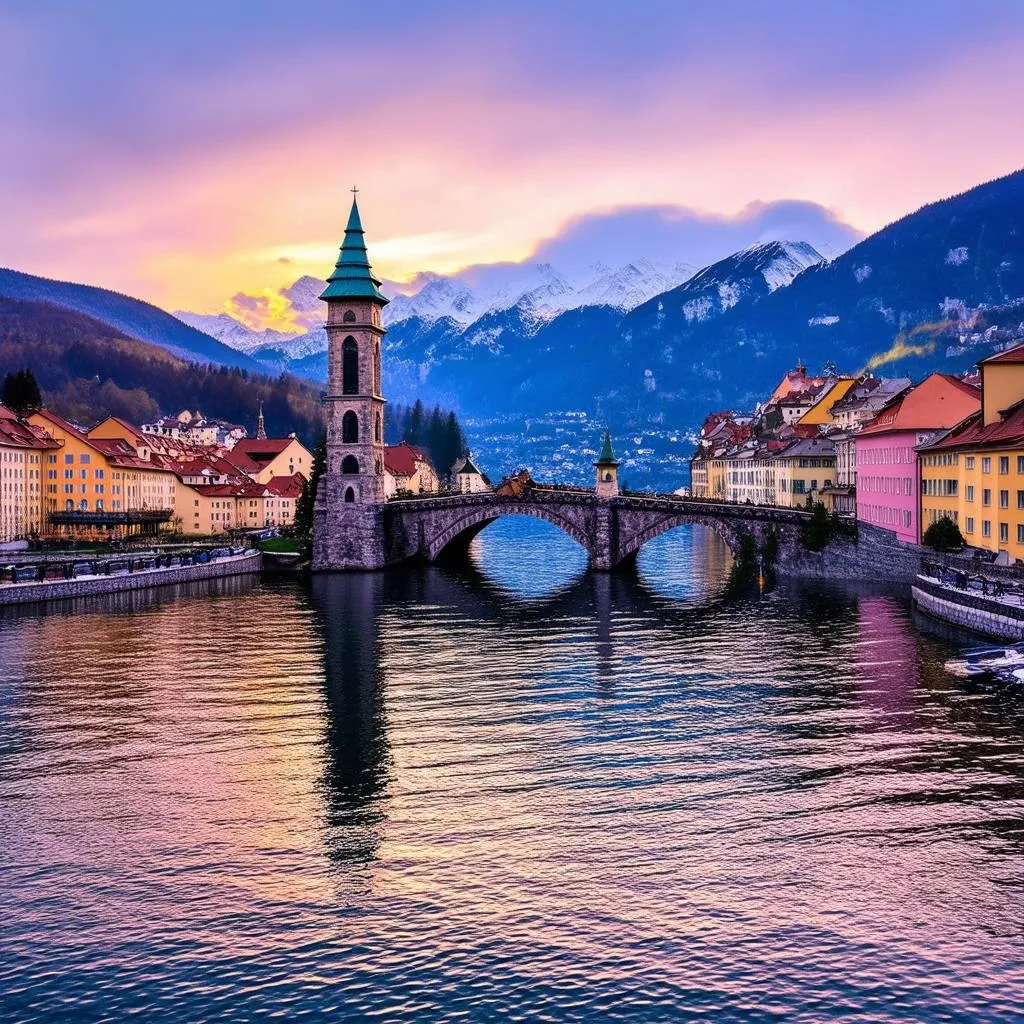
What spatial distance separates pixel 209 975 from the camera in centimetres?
2625

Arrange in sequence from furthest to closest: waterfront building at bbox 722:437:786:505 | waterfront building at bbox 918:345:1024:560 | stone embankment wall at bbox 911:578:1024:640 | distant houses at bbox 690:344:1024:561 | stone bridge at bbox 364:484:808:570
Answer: waterfront building at bbox 722:437:786:505
stone bridge at bbox 364:484:808:570
distant houses at bbox 690:344:1024:561
waterfront building at bbox 918:345:1024:560
stone embankment wall at bbox 911:578:1024:640

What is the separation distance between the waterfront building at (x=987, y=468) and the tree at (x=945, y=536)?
2.58 ft

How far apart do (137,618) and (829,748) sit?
59.1 m

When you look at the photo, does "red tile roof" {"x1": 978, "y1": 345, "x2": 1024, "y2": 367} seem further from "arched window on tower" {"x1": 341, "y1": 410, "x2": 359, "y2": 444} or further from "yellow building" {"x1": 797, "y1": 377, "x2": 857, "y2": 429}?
"yellow building" {"x1": 797, "y1": 377, "x2": 857, "y2": 429}

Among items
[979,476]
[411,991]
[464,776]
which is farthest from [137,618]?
[411,991]

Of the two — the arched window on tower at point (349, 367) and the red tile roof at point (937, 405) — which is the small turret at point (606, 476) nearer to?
the red tile roof at point (937, 405)

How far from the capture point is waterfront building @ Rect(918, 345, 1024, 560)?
7956cm

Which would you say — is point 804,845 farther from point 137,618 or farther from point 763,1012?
point 137,618

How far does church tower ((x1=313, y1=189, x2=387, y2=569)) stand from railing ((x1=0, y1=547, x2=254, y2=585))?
11.6m

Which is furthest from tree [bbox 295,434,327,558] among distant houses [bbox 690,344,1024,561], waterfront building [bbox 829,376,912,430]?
waterfront building [bbox 829,376,912,430]

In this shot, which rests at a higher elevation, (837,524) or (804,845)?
(837,524)

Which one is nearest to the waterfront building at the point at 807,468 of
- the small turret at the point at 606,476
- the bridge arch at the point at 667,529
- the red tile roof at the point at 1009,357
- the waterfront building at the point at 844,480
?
the waterfront building at the point at 844,480

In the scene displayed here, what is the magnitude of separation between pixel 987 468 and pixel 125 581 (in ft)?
239

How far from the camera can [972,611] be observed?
69.6m
